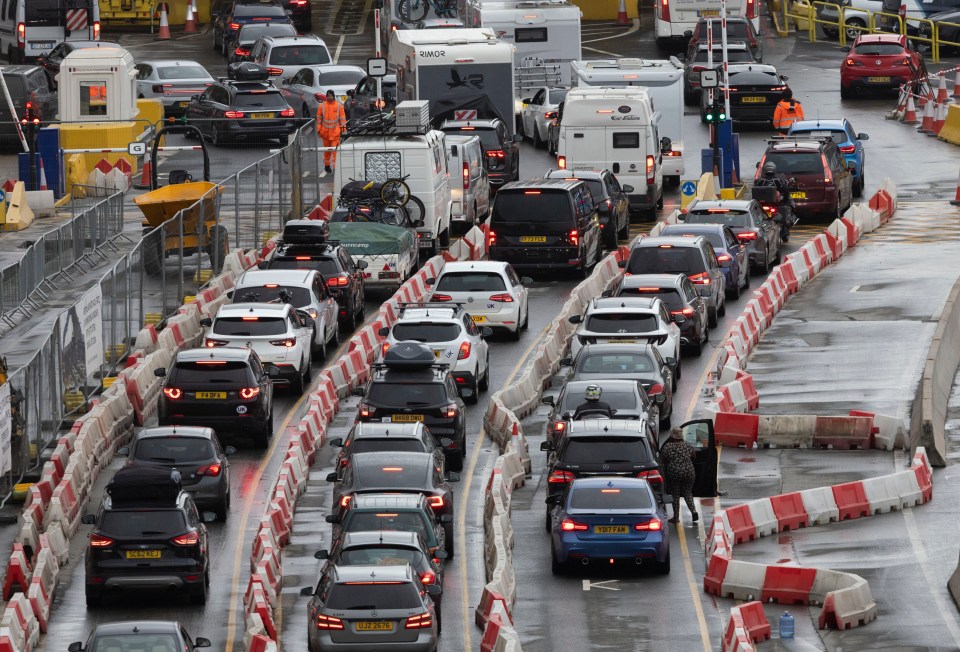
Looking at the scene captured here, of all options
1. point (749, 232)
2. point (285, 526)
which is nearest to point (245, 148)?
point (749, 232)

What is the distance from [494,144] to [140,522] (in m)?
26.3

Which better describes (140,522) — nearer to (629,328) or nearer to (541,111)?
(629,328)

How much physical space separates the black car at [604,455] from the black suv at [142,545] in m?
4.82

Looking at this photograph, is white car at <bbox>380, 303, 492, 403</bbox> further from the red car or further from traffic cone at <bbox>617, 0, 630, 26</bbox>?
traffic cone at <bbox>617, 0, 630, 26</bbox>

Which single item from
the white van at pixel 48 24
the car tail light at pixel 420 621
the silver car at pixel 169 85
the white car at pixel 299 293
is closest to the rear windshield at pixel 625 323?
the white car at pixel 299 293

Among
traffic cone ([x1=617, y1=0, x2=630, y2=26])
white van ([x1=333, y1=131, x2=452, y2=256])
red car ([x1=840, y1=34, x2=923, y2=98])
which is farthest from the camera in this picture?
traffic cone ([x1=617, y1=0, x2=630, y2=26])

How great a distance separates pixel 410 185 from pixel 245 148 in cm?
1265

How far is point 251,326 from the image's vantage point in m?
34.6

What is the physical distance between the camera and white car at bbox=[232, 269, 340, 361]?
36.6 metres

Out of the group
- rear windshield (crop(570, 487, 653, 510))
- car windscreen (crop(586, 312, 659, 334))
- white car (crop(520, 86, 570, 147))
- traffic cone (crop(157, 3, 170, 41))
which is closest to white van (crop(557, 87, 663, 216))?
white car (crop(520, 86, 570, 147))

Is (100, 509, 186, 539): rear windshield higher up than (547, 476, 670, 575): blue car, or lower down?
higher up

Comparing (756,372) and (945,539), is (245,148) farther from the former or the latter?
(945,539)

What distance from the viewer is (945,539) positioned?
28.2m

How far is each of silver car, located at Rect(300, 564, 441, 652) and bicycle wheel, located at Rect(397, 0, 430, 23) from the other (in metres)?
43.3
